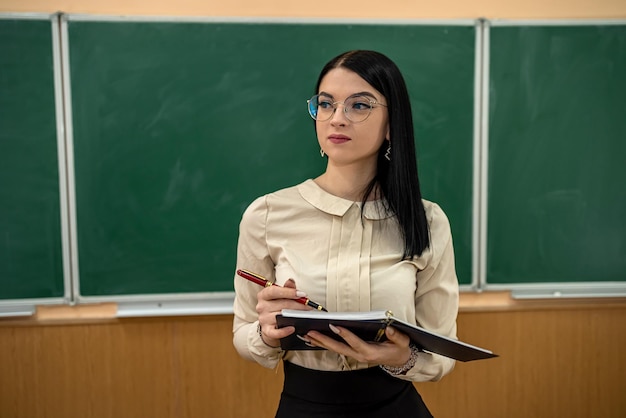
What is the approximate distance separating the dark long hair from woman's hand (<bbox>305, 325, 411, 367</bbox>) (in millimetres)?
229

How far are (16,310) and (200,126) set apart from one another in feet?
3.67

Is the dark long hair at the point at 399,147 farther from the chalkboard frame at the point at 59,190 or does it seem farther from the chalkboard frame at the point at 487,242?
the chalkboard frame at the point at 59,190

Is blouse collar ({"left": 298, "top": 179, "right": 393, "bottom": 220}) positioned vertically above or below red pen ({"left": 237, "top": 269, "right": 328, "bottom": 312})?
above

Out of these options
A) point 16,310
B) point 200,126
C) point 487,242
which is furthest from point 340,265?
point 16,310

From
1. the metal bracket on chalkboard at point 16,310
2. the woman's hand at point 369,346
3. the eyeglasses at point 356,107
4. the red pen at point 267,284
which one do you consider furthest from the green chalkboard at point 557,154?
the metal bracket on chalkboard at point 16,310

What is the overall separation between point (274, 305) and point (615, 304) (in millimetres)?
2004

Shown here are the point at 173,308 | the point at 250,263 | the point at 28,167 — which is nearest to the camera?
the point at 250,263

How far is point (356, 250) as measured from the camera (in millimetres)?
1338

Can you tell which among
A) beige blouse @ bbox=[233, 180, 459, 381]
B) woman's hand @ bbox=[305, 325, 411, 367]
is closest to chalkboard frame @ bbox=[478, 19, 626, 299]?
beige blouse @ bbox=[233, 180, 459, 381]

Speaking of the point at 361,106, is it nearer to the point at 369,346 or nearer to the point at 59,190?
the point at 369,346

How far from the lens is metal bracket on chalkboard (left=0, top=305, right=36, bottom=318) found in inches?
90.6

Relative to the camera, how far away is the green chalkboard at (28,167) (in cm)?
224

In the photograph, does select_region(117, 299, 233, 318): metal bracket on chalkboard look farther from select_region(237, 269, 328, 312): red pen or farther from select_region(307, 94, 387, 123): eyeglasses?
select_region(307, 94, 387, 123): eyeglasses

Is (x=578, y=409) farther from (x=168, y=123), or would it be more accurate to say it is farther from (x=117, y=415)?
(x=168, y=123)
